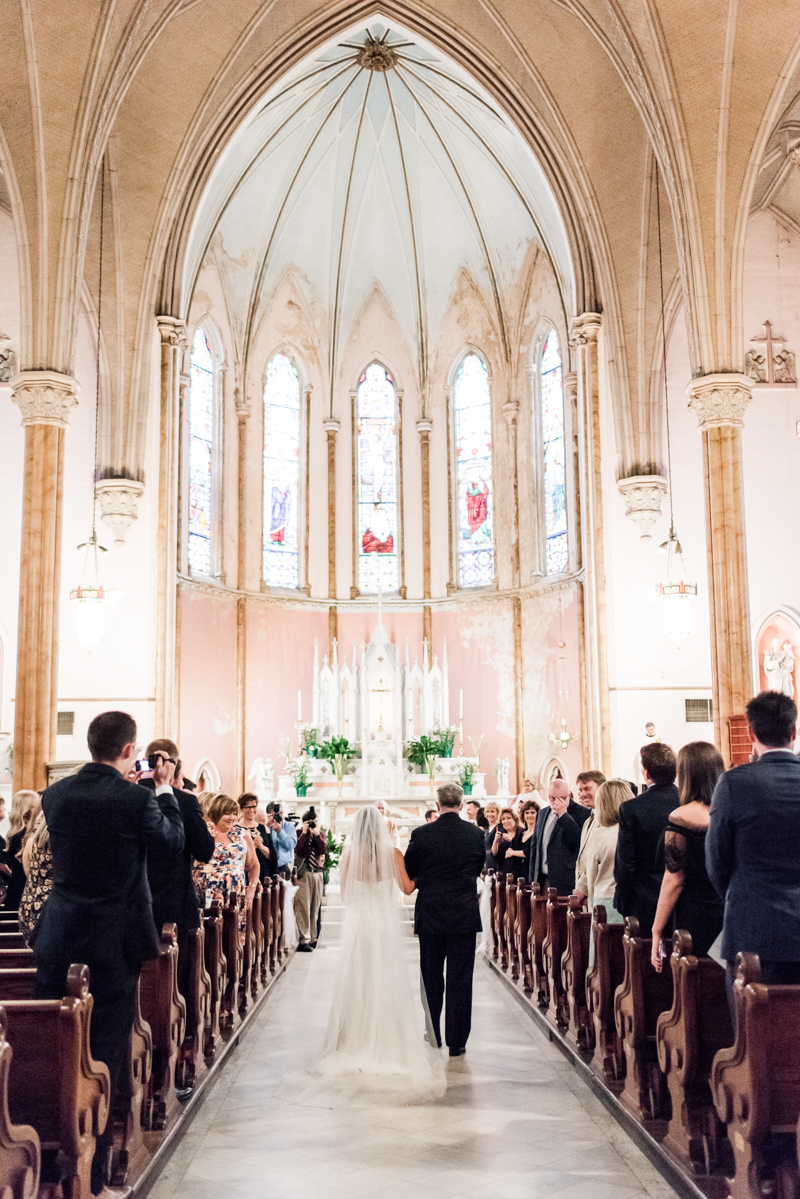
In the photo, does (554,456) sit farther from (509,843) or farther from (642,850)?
(642,850)

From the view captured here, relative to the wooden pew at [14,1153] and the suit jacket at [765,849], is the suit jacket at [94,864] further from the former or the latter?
the suit jacket at [765,849]

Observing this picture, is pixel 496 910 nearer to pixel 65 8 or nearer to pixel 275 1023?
pixel 275 1023

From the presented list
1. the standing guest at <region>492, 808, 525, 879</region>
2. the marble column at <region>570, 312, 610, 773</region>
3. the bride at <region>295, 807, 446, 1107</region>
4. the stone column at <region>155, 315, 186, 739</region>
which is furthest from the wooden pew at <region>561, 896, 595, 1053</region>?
the stone column at <region>155, 315, 186, 739</region>

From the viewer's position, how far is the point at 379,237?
23.5 m

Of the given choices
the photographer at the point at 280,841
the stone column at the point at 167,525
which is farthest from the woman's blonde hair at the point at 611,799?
the stone column at the point at 167,525

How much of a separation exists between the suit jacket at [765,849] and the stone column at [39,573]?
30.3ft

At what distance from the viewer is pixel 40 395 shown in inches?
496

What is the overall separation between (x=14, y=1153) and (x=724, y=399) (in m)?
11.4

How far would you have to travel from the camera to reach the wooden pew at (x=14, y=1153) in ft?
9.54

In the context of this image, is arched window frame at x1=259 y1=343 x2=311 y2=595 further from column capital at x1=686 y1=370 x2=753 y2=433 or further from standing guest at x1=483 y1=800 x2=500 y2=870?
column capital at x1=686 y1=370 x2=753 y2=433

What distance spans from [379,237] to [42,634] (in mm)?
14039

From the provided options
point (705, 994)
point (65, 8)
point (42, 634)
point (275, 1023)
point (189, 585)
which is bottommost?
point (275, 1023)

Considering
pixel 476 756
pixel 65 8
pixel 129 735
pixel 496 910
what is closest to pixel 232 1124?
pixel 129 735

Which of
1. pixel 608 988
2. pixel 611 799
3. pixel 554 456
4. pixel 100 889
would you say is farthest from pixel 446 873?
pixel 554 456
